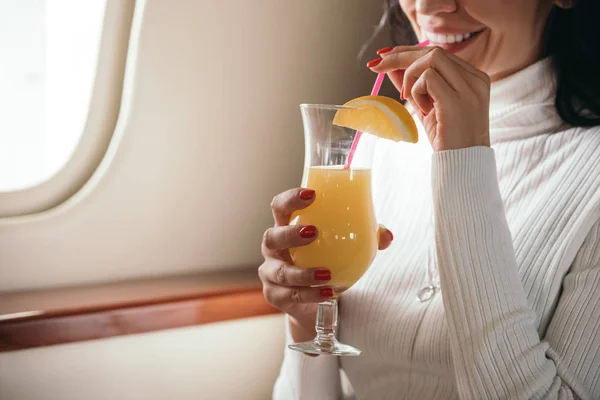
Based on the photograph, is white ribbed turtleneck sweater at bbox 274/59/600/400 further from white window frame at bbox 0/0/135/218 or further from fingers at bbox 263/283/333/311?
white window frame at bbox 0/0/135/218

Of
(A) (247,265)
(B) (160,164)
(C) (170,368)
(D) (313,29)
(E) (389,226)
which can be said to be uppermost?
(D) (313,29)

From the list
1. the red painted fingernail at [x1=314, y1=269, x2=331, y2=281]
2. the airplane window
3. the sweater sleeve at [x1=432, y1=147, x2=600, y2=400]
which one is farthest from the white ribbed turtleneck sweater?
the airplane window

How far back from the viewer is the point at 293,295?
1.32m

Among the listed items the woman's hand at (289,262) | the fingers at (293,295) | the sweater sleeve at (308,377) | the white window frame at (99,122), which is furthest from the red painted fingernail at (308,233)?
the white window frame at (99,122)

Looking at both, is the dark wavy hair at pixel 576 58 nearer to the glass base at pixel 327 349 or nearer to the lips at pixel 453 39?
the lips at pixel 453 39

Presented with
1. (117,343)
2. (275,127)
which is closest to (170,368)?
(117,343)

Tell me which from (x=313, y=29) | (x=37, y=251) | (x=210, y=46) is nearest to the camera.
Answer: (x=37, y=251)

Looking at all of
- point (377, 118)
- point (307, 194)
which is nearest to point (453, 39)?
point (377, 118)

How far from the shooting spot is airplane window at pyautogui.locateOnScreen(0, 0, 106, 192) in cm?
177

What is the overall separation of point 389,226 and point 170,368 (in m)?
→ 0.68

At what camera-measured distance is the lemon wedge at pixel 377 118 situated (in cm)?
118

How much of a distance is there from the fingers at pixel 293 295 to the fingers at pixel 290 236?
0.29ft

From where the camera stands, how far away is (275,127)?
206 cm

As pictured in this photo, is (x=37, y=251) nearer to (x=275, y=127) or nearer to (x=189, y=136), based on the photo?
(x=189, y=136)
